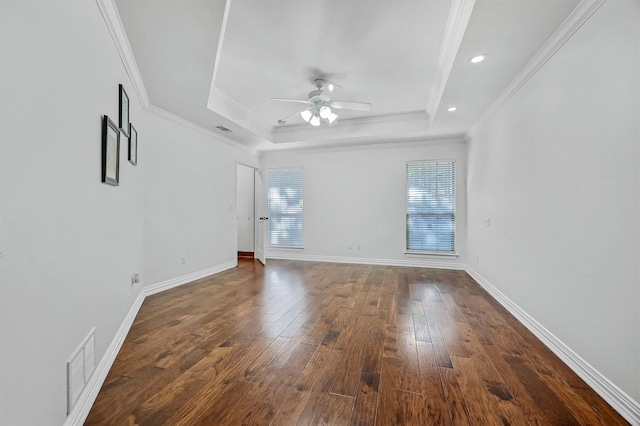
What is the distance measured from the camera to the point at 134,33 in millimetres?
2283

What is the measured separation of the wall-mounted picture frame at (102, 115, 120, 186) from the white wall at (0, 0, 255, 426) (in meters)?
0.06

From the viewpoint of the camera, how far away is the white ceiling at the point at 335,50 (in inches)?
82.6

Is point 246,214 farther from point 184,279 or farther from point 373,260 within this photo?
point 373,260

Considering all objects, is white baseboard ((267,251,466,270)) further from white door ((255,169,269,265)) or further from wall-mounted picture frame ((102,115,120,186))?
wall-mounted picture frame ((102,115,120,186))

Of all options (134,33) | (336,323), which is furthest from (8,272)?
(336,323)

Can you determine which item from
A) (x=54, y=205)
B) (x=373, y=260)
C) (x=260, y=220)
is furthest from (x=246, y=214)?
(x=54, y=205)

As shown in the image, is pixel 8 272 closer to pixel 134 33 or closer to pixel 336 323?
pixel 134 33

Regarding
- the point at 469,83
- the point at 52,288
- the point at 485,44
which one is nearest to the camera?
the point at 52,288

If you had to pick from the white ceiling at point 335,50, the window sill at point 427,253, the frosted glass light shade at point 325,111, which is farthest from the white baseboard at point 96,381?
the window sill at point 427,253

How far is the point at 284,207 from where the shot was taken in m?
6.69

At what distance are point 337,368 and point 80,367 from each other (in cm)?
147

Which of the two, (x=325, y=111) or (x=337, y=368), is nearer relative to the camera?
(x=337, y=368)

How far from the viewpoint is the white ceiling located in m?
2.10

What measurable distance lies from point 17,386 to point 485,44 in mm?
3340
